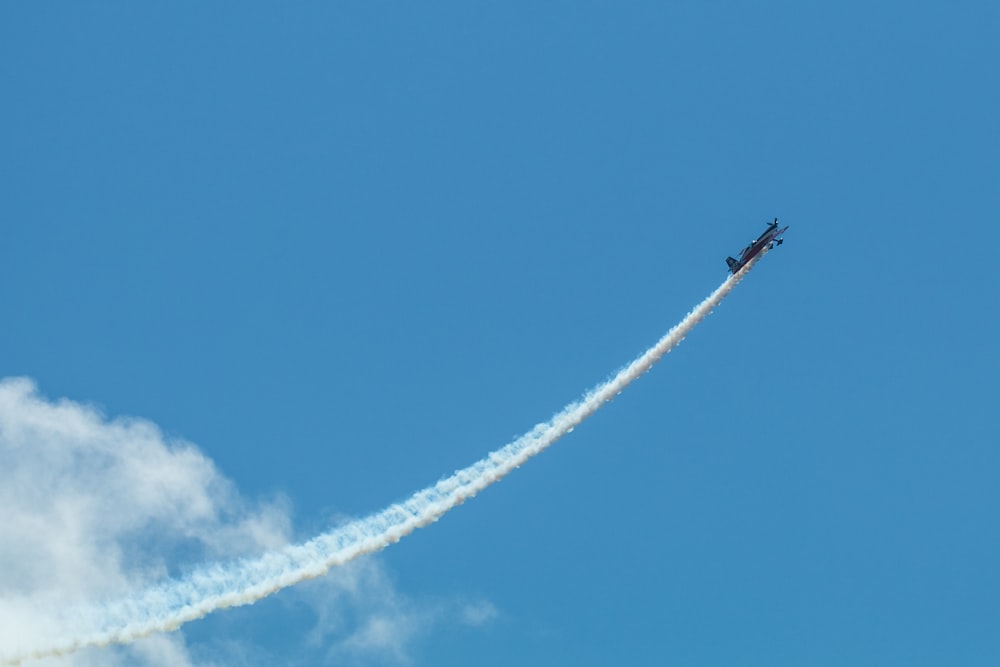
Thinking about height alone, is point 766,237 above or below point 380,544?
above

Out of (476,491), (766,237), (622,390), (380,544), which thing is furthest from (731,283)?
(380,544)

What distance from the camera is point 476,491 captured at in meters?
117

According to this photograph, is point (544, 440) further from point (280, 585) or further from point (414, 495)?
point (280, 585)

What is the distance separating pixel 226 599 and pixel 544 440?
107 feet

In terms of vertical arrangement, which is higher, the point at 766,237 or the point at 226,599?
the point at 766,237

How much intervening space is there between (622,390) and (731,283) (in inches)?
626

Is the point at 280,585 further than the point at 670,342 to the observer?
No

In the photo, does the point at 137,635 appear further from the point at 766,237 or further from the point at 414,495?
the point at 766,237

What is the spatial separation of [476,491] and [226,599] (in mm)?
24816

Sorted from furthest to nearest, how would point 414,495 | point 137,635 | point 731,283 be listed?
point 731,283 < point 414,495 < point 137,635

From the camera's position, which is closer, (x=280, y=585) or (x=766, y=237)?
(x=280, y=585)

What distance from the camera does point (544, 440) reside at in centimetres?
11819

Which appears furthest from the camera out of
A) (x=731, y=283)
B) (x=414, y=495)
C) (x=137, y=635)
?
(x=731, y=283)

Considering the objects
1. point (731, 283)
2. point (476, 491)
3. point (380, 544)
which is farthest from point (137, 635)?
point (731, 283)
